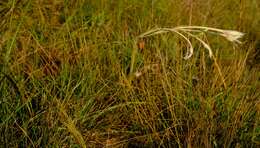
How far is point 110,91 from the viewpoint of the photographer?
1.91 m

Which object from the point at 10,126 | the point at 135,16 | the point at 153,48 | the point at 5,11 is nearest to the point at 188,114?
the point at 153,48

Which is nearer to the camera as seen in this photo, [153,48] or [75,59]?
[75,59]

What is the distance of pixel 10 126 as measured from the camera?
5.34 feet

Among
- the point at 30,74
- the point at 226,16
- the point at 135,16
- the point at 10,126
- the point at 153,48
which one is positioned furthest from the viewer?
the point at 226,16

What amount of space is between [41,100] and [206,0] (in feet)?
4.37

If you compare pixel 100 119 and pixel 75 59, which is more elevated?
pixel 75 59

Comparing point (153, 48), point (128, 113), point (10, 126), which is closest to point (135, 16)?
point (153, 48)

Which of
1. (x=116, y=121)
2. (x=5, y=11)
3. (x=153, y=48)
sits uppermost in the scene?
(x=5, y=11)

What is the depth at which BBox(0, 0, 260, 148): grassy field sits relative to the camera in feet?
5.49

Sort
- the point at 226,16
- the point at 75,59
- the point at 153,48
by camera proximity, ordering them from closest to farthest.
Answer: the point at 75,59 < the point at 153,48 < the point at 226,16

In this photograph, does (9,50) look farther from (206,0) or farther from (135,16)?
(206,0)

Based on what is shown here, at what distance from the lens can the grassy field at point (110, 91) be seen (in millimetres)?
1672

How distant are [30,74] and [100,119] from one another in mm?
285

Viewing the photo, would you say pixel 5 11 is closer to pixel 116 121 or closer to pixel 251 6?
pixel 116 121
